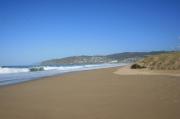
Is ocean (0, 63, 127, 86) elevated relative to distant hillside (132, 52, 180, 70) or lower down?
lower down

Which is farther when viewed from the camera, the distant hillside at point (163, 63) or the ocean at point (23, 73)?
the distant hillside at point (163, 63)

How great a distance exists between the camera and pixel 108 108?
5246 mm

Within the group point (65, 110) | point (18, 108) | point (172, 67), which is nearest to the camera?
point (65, 110)

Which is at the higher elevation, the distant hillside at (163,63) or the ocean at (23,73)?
the distant hillside at (163,63)

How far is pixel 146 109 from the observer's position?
4957 millimetres

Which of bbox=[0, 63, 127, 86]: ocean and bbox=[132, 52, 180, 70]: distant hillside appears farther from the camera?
bbox=[132, 52, 180, 70]: distant hillside

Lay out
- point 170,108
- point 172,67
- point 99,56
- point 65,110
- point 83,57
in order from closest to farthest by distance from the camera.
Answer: point 170,108 < point 65,110 < point 172,67 < point 83,57 < point 99,56

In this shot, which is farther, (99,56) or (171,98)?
(99,56)

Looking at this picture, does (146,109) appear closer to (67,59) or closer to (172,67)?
(172,67)

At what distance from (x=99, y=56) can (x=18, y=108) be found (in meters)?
143

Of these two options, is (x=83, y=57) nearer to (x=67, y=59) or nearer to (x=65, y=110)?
(x=67, y=59)

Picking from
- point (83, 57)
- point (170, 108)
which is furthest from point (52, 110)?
point (83, 57)

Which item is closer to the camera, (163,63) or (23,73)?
(163,63)

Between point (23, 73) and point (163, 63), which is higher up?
point (163, 63)
